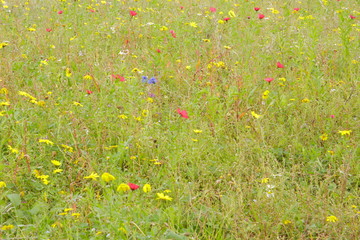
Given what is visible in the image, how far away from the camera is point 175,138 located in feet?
9.50

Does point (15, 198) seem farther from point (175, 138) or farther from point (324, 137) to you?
point (324, 137)

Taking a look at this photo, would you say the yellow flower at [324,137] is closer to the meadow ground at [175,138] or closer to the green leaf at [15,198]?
the meadow ground at [175,138]

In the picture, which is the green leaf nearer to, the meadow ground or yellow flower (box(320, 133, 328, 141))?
the meadow ground

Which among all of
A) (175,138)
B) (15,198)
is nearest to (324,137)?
(175,138)

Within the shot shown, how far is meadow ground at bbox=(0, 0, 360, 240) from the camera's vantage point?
2143mm

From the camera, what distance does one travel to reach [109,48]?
4.80 m

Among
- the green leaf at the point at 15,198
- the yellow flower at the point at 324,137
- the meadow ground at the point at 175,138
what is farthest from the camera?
the yellow flower at the point at 324,137

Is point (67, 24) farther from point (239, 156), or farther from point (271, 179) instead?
point (271, 179)

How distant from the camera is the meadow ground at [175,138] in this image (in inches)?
84.4

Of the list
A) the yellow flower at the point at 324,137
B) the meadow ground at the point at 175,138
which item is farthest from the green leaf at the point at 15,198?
the yellow flower at the point at 324,137

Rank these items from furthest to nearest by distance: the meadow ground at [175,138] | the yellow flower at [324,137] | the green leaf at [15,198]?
the yellow flower at [324,137], the green leaf at [15,198], the meadow ground at [175,138]

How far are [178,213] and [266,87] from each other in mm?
1967

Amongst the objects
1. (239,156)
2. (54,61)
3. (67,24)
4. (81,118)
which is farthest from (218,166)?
(67,24)

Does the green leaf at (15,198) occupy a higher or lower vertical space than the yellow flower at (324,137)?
lower
